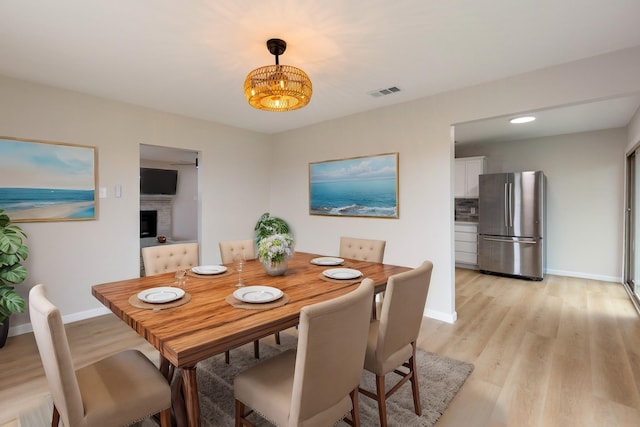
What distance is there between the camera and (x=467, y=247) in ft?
19.6

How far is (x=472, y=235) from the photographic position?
5.92 metres

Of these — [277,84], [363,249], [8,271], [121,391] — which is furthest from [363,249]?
[8,271]

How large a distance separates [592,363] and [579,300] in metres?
1.97

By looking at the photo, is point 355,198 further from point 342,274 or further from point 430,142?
point 342,274

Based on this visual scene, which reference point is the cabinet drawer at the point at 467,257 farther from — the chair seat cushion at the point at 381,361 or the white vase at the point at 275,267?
the white vase at the point at 275,267

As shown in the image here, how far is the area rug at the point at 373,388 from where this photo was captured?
184cm

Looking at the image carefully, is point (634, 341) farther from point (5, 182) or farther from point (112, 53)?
point (5, 182)

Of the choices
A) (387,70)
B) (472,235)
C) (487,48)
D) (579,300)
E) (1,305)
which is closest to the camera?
(487,48)

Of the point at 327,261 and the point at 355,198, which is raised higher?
the point at 355,198

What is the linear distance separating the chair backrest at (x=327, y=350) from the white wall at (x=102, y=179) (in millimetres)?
3311

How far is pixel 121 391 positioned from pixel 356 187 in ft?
11.0

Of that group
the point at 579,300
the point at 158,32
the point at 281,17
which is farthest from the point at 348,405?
the point at 579,300

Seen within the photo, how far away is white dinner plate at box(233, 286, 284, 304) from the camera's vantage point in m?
1.62

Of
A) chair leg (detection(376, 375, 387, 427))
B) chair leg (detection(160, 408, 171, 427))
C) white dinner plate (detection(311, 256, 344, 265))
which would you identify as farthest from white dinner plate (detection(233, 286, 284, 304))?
white dinner plate (detection(311, 256, 344, 265))
